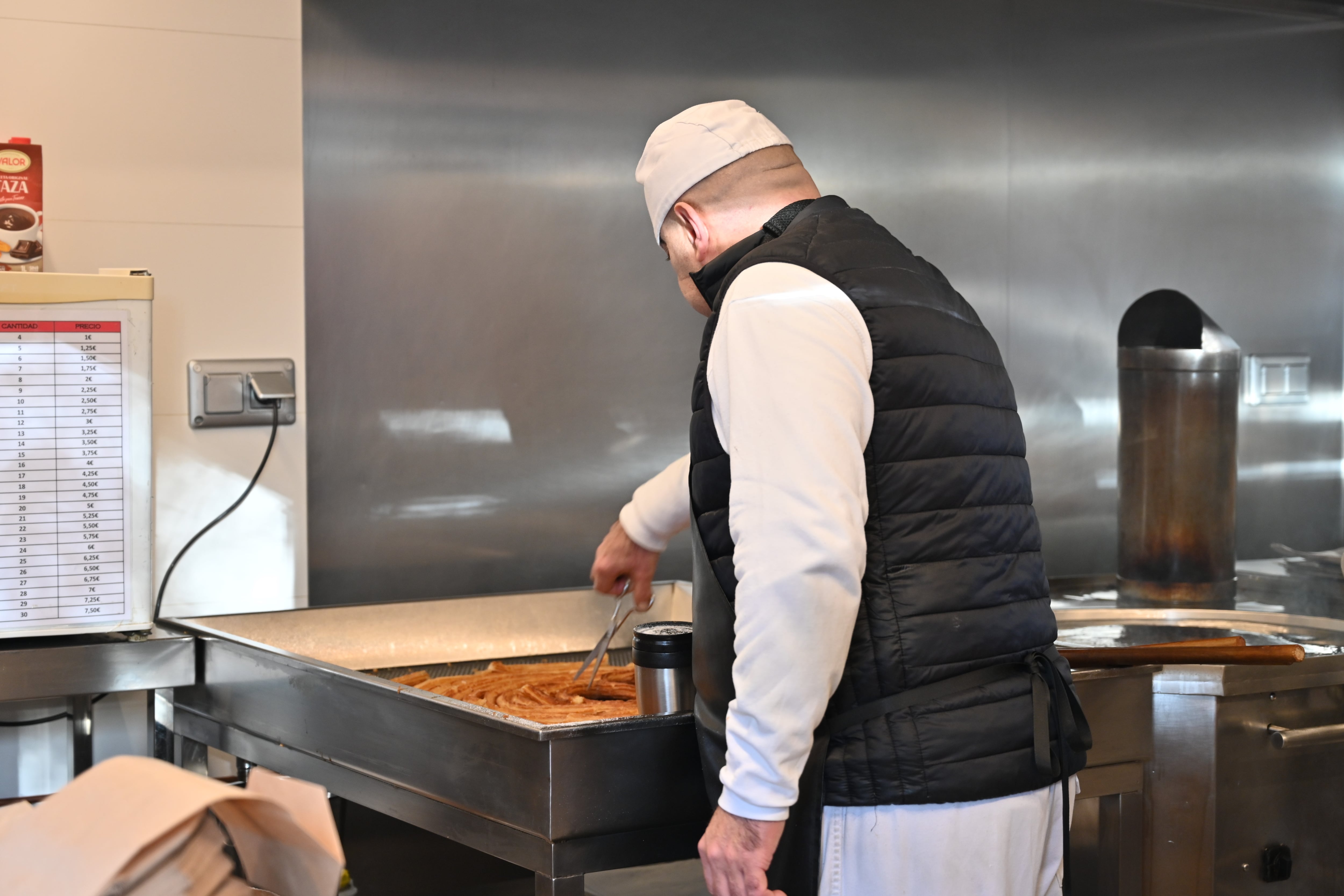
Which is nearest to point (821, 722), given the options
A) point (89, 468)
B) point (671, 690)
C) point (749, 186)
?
point (671, 690)

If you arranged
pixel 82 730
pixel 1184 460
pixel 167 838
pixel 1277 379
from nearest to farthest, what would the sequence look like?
pixel 167 838 < pixel 82 730 < pixel 1184 460 < pixel 1277 379

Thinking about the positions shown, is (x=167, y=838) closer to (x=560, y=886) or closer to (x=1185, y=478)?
(x=560, y=886)

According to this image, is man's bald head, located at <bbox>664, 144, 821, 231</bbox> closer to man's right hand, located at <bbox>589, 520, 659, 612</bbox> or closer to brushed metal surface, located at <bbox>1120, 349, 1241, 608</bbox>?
man's right hand, located at <bbox>589, 520, 659, 612</bbox>

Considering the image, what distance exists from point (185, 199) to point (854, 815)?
158 cm

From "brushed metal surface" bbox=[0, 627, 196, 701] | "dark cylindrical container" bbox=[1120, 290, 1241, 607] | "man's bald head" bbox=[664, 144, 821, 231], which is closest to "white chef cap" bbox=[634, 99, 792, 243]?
"man's bald head" bbox=[664, 144, 821, 231]

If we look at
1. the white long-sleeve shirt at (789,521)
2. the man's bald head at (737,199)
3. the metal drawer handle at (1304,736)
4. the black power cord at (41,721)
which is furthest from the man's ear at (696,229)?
the black power cord at (41,721)

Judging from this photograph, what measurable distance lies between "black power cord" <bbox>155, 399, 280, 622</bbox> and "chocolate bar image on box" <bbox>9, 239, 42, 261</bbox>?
1.47 feet

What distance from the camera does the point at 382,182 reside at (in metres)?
2.19

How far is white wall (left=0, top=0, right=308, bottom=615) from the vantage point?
1962mm

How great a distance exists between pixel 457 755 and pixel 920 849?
1.66 ft

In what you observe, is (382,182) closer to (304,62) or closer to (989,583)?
(304,62)

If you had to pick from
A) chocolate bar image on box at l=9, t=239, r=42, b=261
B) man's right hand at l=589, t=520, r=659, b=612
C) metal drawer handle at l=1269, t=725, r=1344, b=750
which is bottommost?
metal drawer handle at l=1269, t=725, r=1344, b=750

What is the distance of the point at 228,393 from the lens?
6.74ft

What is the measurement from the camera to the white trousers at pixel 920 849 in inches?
42.4
